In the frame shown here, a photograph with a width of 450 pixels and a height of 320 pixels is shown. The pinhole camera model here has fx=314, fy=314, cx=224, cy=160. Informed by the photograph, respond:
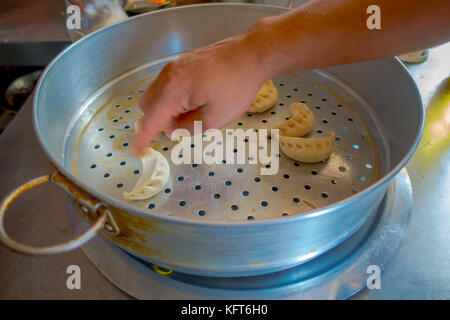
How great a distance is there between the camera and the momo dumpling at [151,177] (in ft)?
2.31

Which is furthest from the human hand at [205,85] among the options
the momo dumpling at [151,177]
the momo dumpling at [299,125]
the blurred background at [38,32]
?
the blurred background at [38,32]

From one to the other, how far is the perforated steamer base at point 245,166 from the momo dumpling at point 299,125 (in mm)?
46

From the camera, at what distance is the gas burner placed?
0.59m

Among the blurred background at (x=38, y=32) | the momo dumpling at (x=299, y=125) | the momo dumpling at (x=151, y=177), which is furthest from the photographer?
the blurred background at (x=38, y=32)

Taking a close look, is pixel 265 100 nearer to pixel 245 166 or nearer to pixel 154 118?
pixel 245 166

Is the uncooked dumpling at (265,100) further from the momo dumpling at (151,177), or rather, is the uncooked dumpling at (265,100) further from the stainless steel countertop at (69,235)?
the stainless steel countertop at (69,235)

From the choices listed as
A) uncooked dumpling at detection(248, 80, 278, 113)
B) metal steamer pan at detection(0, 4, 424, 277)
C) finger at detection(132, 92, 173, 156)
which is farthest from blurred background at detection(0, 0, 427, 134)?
finger at detection(132, 92, 173, 156)

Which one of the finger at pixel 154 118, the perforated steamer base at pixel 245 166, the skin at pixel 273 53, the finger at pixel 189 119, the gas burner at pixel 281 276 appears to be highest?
the skin at pixel 273 53

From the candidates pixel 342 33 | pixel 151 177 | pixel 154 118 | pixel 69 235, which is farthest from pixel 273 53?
pixel 69 235

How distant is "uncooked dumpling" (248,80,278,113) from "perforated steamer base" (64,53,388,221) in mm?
23

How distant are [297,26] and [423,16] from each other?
19 cm

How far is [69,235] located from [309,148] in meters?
0.59

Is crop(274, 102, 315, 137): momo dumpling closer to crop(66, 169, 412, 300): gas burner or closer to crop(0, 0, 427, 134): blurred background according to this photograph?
crop(66, 169, 412, 300): gas burner
